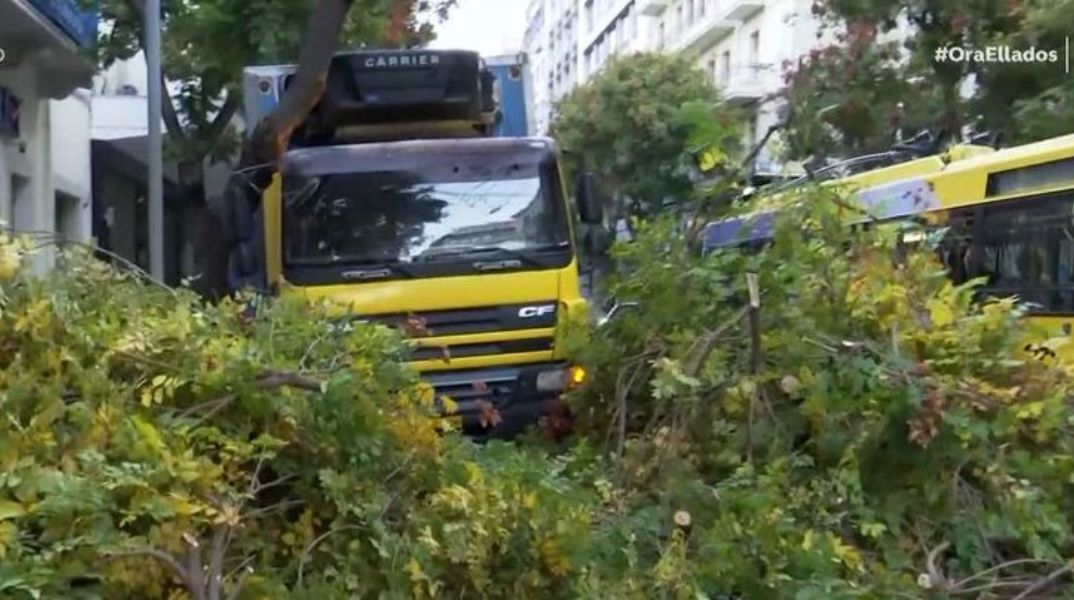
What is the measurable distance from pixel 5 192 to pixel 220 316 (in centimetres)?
1237

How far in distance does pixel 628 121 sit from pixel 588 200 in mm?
28586

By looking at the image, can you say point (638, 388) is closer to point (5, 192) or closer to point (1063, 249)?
point (1063, 249)

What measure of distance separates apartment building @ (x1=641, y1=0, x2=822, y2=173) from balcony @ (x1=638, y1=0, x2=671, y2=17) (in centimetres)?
168

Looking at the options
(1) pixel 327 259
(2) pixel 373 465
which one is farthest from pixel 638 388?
(1) pixel 327 259

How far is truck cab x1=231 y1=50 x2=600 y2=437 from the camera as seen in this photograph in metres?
10.1

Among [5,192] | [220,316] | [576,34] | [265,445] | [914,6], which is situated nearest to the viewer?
[265,445]

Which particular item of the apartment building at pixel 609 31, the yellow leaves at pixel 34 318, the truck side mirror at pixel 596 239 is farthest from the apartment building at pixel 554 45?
the yellow leaves at pixel 34 318

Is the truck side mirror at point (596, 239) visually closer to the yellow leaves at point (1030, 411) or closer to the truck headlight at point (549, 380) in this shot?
the truck headlight at point (549, 380)

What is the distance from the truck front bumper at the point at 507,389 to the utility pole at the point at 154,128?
5445mm

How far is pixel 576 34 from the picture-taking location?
258ft

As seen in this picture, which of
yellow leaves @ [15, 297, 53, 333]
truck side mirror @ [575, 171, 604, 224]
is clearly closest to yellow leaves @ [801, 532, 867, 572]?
yellow leaves @ [15, 297, 53, 333]

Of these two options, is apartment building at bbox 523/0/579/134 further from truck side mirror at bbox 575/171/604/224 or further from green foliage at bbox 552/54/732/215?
truck side mirror at bbox 575/171/604/224

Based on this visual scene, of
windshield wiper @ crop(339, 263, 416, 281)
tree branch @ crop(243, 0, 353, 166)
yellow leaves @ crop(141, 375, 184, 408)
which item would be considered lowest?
yellow leaves @ crop(141, 375, 184, 408)

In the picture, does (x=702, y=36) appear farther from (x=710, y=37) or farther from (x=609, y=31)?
(x=609, y=31)
